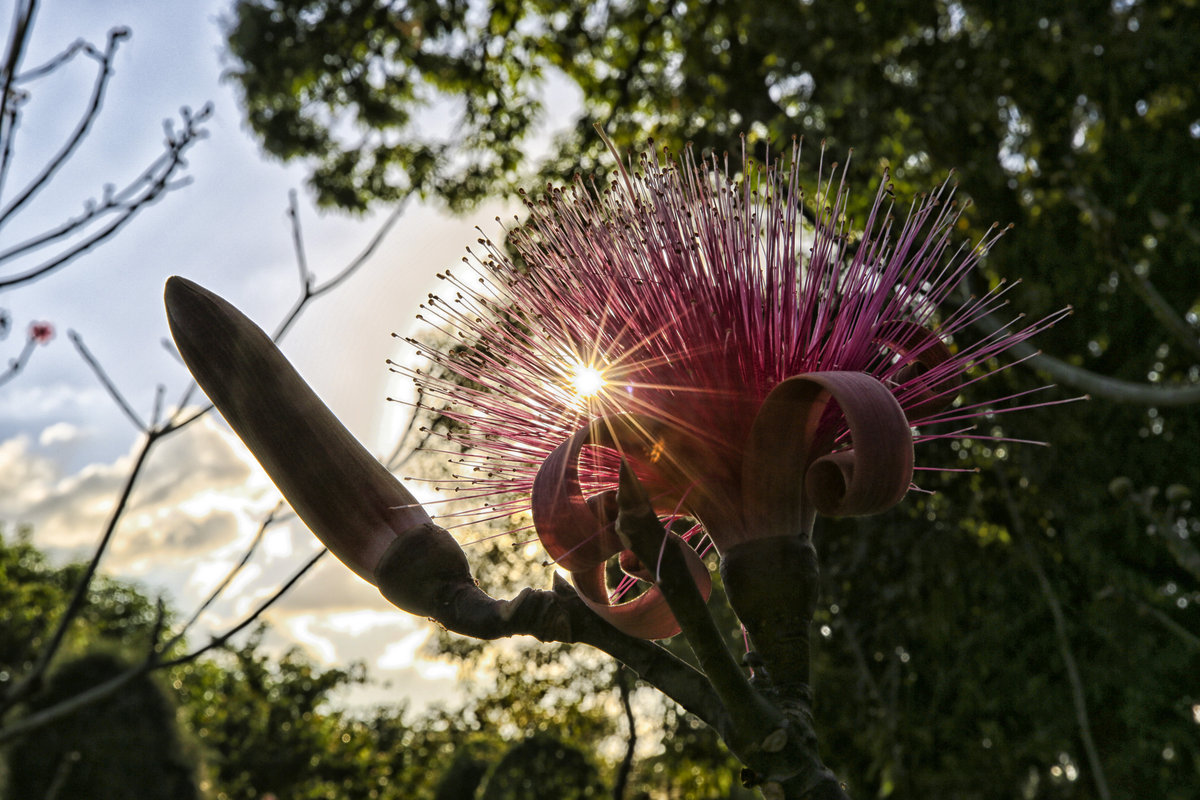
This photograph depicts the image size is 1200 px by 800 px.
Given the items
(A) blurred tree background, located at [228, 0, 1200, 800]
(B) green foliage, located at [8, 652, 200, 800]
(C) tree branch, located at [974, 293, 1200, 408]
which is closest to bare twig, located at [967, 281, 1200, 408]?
(C) tree branch, located at [974, 293, 1200, 408]

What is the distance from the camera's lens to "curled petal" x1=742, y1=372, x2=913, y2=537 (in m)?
0.71

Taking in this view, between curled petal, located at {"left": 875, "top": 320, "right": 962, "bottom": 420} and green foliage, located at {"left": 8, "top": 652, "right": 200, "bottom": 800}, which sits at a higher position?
green foliage, located at {"left": 8, "top": 652, "right": 200, "bottom": 800}

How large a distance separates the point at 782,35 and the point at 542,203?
17.8ft

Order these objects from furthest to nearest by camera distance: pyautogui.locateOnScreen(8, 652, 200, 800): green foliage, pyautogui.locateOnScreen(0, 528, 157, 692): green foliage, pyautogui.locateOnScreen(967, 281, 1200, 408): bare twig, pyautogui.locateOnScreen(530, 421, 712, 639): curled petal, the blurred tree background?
pyautogui.locateOnScreen(0, 528, 157, 692): green foliage → pyautogui.locateOnScreen(8, 652, 200, 800): green foliage → the blurred tree background → pyautogui.locateOnScreen(967, 281, 1200, 408): bare twig → pyautogui.locateOnScreen(530, 421, 712, 639): curled petal

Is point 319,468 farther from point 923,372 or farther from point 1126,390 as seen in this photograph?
point 1126,390

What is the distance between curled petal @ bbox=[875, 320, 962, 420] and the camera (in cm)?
102

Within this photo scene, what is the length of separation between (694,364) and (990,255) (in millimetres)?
6587

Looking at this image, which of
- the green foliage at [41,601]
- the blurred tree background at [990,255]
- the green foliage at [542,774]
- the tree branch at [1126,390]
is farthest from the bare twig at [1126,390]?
the green foliage at [41,601]

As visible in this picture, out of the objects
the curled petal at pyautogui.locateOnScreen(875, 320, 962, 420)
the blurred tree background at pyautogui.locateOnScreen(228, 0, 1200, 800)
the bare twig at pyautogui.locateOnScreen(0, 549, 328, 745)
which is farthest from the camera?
the blurred tree background at pyautogui.locateOnScreen(228, 0, 1200, 800)

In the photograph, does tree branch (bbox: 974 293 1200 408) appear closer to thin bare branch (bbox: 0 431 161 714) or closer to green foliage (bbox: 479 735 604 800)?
thin bare branch (bbox: 0 431 161 714)

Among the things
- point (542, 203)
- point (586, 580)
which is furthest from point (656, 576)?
point (542, 203)

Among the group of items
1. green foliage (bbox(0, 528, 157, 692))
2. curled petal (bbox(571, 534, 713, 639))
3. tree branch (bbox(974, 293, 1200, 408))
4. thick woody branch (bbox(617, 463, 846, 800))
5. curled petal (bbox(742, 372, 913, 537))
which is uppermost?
green foliage (bbox(0, 528, 157, 692))

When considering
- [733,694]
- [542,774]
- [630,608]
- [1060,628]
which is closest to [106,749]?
[542,774]

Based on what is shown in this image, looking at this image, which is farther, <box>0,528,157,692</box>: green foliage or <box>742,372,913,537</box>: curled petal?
<box>0,528,157,692</box>: green foliage
